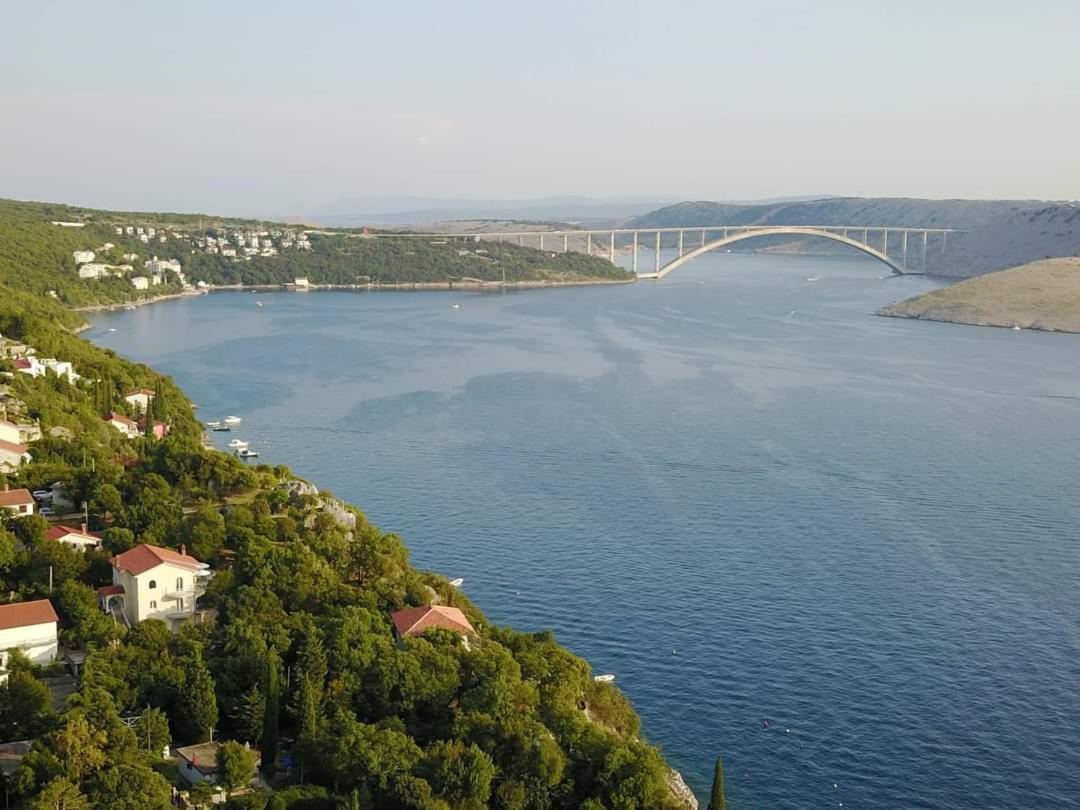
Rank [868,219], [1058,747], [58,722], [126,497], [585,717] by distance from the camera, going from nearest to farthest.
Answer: [58,722] → [585,717] → [1058,747] → [126,497] → [868,219]

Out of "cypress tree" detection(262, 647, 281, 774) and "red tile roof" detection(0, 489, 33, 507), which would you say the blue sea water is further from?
"red tile roof" detection(0, 489, 33, 507)

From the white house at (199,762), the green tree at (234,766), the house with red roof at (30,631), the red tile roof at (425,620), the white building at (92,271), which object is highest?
the white building at (92,271)

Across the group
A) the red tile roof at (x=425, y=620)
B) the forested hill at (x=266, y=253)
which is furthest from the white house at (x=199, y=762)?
the forested hill at (x=266, y=253)

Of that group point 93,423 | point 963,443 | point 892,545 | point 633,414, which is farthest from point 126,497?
point 963,443

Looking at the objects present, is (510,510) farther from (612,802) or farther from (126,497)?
(612,802)

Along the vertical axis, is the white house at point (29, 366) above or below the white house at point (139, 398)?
above

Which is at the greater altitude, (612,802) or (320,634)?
(320,634)

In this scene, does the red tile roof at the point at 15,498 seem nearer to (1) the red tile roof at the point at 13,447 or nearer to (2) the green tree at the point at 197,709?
(1) the red tile roof at the point at 13,447
